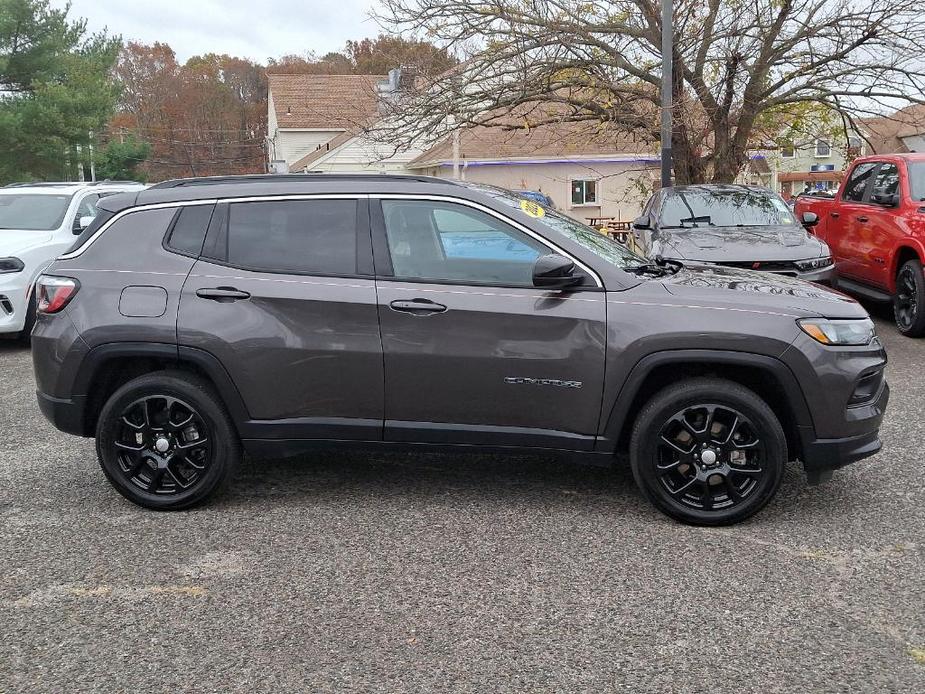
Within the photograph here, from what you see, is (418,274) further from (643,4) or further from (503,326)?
(643,4)

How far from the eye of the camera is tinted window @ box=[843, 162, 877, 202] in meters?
10.6

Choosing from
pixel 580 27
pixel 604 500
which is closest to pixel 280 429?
pixel 604 500

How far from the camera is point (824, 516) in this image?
470 cm

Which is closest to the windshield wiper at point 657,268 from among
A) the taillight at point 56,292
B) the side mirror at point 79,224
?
the taillight at point 56,292

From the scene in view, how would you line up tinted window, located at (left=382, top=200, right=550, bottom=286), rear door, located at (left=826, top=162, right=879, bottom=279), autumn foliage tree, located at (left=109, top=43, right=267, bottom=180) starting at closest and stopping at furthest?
1. tinted window, located at (left=382, top=200, right=550, bottom=286)
2. rear door, located at (left=826, top=162, right=879, bottom=279)
3. autumn foliage tree, located at (left=109, top=43, right=267, bottom=180)

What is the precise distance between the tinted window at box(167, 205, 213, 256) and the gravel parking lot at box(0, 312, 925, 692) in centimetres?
138

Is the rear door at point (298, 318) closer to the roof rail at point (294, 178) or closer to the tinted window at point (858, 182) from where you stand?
the roof rail at point (294, 178)

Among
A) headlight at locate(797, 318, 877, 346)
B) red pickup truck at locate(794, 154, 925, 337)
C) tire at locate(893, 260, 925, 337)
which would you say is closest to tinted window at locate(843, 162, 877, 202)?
red pickup truck at locate(794, 154, 925, 337)

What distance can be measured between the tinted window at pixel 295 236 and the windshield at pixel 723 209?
598 cm

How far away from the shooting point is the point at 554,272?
4.45 m

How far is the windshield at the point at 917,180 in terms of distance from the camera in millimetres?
9594

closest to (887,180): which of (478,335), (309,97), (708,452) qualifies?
(708,452)

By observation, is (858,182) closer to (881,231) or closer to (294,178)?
(881,231)

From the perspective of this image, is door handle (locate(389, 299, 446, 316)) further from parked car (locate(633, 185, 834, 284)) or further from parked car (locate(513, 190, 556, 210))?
parked car (locate(633, 185, 834, 284))
